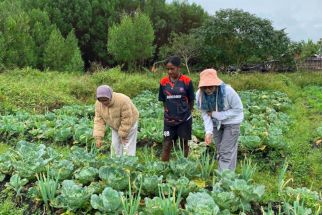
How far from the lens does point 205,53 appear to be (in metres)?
28.6

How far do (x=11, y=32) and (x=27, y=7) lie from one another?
9115 mm

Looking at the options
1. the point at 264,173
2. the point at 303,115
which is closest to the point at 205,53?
the point at 303,115

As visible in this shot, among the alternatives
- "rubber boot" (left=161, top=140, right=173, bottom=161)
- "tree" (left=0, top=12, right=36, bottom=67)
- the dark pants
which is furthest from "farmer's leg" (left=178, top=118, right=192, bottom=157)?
"tree" (left=0, top=12, right=36, bottom=67)

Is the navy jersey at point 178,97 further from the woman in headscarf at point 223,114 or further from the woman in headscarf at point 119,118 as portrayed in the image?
the woman in headscarf at point 223,114

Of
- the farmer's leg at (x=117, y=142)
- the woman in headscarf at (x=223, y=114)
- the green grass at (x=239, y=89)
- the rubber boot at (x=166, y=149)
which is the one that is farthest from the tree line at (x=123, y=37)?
the woman in headscarf at (x=223, y=114)

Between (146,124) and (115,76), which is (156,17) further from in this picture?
(146,124)

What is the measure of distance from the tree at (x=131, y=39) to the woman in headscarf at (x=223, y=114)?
21.9m

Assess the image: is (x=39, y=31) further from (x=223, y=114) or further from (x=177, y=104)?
(x=223, y=114)

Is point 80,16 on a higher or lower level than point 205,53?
higher

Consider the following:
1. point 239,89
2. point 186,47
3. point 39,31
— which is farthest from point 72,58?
point 239,89

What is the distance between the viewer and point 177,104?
19.0 feet

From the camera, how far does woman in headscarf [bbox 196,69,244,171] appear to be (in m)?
4.97

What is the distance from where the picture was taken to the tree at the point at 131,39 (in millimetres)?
26797

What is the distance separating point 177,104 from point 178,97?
10 cm
